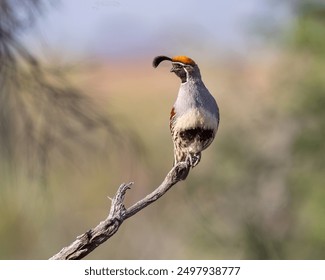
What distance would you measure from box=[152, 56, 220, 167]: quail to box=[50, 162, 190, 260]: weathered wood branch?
5 centimetres

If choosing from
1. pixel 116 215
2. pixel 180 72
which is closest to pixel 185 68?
pixel 180 72

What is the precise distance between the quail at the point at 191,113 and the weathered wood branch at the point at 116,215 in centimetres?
5

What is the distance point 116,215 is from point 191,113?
1.08 feet

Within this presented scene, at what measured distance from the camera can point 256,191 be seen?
1012 centimetres

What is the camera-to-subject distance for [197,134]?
1630 mm

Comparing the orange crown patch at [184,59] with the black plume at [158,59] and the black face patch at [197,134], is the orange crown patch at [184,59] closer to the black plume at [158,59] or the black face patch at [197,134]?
the black plume at [158,59]

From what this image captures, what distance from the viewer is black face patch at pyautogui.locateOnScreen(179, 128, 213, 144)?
1.62 meters

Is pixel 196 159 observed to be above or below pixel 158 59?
below

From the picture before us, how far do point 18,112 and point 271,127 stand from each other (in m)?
8.05

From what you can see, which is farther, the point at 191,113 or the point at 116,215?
the point at 116,215

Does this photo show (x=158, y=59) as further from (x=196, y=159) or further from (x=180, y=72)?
(x=196, y=159)

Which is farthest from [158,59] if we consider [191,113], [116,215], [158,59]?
[116,215]

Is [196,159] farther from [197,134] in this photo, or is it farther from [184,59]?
[184,59]

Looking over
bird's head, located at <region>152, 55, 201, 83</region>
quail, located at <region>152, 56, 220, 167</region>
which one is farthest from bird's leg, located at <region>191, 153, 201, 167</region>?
bird's head, located at <region>152, 55, 201, 83</region>
